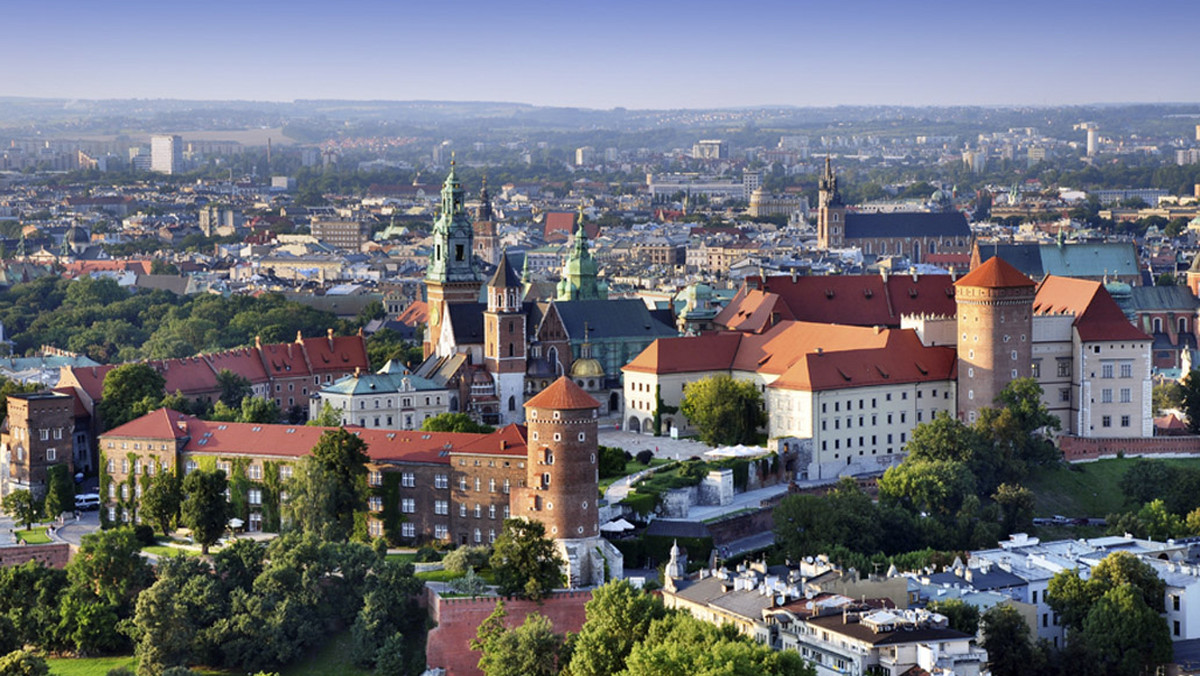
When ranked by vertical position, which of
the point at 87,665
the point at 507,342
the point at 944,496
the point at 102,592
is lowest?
the point at 87,665

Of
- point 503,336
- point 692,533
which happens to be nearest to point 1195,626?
point 692,533

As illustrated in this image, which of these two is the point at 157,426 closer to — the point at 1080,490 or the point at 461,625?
the point at 461,625

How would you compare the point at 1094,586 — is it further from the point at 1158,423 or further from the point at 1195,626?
the point at 1158,423

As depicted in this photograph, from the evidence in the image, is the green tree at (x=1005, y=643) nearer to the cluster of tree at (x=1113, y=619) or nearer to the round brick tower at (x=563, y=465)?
the cluster of tree at (x=1113, y=619)

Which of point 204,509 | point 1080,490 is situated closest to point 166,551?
point 204,509

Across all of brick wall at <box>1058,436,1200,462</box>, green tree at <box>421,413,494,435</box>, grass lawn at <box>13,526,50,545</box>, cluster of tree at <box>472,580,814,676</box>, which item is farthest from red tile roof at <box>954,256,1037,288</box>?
grass lawn at <box>13,526,50,545</box>

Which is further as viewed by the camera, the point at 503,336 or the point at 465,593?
the point at 503,336
